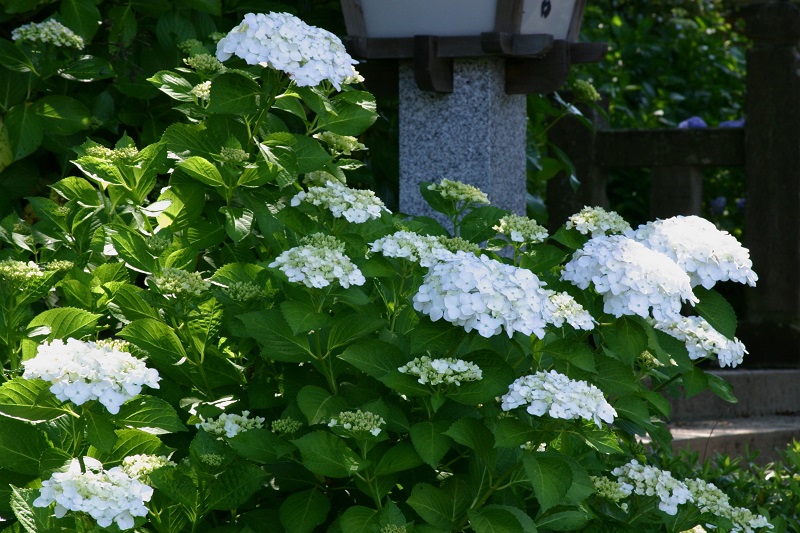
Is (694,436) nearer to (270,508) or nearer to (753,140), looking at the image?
(753,140)

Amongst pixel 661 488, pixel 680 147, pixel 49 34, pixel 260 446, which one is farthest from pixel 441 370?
pixel 680 147

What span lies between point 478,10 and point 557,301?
1251 mm

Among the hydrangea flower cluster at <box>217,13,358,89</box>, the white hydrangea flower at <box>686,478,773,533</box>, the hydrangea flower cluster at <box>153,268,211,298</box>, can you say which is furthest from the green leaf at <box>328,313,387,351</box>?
the white hydrangea flower at <box>686,478,773,533</box>

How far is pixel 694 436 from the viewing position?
3561 mm

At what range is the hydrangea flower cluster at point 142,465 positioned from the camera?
1.62 meters

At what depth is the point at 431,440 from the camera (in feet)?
5.68

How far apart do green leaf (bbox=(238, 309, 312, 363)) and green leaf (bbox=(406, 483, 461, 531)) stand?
307 millimetres

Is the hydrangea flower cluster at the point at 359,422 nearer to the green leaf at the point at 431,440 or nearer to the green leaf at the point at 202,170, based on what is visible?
the green leaf at the point at 431,440

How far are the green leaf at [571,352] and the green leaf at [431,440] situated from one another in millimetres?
223

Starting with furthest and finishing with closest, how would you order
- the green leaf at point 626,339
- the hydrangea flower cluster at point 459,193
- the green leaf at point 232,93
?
1. the hydrangea flower cluster at point 459,193
2. the green leaf at point 232,93
3. the green leaf at point 626,339

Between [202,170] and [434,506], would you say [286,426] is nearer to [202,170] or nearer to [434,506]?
[434,506]

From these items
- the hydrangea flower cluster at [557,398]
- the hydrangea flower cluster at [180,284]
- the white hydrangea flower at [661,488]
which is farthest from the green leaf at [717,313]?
the hydrangea flower cluster at [180,284]

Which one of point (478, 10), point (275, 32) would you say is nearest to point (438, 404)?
point (275, 32)

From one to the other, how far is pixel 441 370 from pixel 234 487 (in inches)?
15.4
